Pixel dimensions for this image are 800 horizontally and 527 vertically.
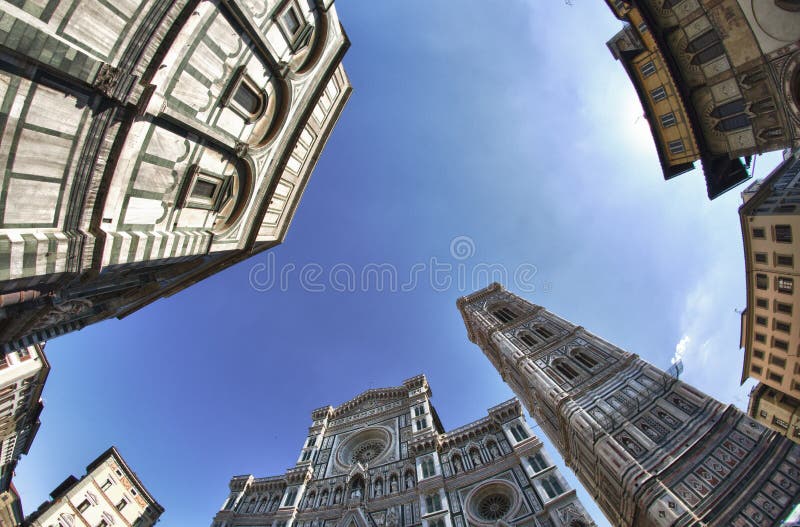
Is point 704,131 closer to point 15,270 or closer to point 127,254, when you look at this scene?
point 127,254

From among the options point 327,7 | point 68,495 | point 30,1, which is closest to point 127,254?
point 30,1

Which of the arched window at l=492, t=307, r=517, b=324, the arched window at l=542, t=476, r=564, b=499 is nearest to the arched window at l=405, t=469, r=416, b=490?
the arched window at l=542, t=476, r=564, b=499

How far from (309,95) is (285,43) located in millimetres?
2442

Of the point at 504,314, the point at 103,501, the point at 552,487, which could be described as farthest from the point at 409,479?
the point at 103,501

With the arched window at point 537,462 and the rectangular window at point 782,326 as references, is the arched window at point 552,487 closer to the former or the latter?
the arched window at point 537,462

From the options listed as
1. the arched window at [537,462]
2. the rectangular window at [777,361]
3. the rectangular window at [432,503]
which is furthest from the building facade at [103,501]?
the rectangular window at [777,361]

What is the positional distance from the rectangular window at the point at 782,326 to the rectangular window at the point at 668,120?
739 inches

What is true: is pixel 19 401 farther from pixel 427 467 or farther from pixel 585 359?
pixel 585 359

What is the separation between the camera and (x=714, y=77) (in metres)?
14.5

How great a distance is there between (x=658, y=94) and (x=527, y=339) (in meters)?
23.7

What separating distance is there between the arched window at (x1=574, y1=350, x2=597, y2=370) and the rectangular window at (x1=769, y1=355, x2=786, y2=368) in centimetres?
1290

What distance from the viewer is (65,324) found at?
36.6 feet

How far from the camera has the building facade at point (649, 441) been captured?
51.1 feet

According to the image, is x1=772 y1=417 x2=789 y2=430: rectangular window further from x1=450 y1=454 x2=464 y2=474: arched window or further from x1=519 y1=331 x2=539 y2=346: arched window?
x1=450 y1=454 x2=464 y2=474: arched window
